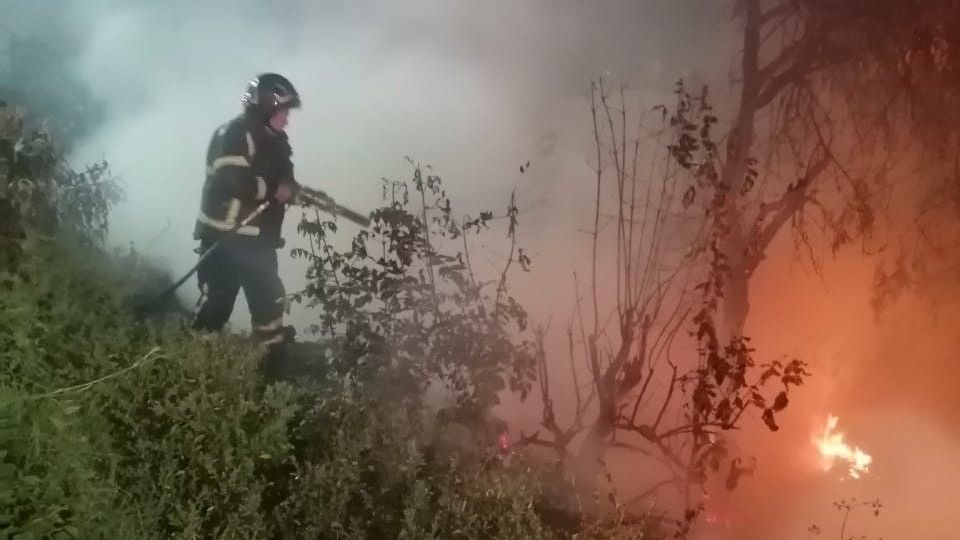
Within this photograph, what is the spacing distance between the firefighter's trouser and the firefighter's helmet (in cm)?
25

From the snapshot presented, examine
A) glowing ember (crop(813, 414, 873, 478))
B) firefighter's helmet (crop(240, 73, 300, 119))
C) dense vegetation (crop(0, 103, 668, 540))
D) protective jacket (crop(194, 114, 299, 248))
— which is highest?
firefighter's helmet (crop(240, 73, 300, 119))

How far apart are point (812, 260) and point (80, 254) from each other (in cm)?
138

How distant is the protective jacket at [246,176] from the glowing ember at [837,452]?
1087mm

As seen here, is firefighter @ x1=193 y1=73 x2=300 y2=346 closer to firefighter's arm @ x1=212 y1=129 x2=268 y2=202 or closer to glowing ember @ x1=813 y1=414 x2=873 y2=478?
firefighter's arm @ x1=212 y1=129 x2=268 y2=202

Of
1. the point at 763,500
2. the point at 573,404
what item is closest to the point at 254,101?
the point at 573,404

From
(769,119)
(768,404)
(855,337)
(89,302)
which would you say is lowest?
(89,302)

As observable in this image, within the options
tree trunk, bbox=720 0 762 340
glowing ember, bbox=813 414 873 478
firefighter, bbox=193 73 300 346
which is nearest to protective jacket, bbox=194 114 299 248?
firefighter, bbox=193 73 300 346

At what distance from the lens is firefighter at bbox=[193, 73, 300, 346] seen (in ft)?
5.64

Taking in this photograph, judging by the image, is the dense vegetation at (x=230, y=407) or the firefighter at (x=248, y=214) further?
the firefighter at (x=248, y=214)

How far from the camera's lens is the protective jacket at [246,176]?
5.64ft

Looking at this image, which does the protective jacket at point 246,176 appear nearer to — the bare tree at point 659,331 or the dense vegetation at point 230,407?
the dense vegetation at point 230,407

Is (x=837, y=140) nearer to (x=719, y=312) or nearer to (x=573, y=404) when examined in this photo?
(x=719, y=312)

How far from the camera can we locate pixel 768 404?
1699 mm

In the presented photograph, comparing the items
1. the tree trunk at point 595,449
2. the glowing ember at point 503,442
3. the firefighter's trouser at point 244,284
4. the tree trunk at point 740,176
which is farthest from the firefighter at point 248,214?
the tree trunk at point 740,176
